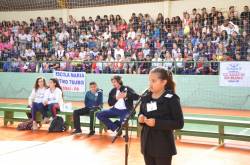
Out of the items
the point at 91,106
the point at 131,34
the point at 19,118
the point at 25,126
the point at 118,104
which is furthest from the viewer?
the point at 131,34

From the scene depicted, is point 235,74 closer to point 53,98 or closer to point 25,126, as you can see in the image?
point 53,98

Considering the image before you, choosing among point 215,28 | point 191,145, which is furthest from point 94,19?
point 191,145

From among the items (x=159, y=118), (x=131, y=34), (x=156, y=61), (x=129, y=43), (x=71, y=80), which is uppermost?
(x=131, y=34)

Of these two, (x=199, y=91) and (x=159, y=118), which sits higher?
(x=159, y=118)

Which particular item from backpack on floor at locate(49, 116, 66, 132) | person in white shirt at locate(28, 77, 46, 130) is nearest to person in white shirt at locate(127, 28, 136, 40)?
person in white shirt at locate(28, 77, 46, 130)

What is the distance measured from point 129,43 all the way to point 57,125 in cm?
722

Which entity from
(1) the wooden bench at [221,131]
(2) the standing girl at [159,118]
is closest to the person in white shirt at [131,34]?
(1) the wooden bench at [221,131]

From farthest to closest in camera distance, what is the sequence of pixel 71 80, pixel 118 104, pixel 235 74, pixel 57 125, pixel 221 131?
1. pixel 71 80
2. pixel 235 74
3. pixel 57 125
4. pixel 118 104
5. pixel 221 131

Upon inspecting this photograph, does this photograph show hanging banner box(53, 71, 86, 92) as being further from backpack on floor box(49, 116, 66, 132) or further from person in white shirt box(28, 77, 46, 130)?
backpack on floor box(49, 116, 66, 132)

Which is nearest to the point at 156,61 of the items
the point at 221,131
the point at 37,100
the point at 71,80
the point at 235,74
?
the point at 235,74

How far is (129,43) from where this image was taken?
52.0ft

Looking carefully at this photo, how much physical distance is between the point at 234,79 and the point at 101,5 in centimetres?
840

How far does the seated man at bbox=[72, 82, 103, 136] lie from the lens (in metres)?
8.95

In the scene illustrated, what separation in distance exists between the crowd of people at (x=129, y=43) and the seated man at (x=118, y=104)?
5.33 meters
